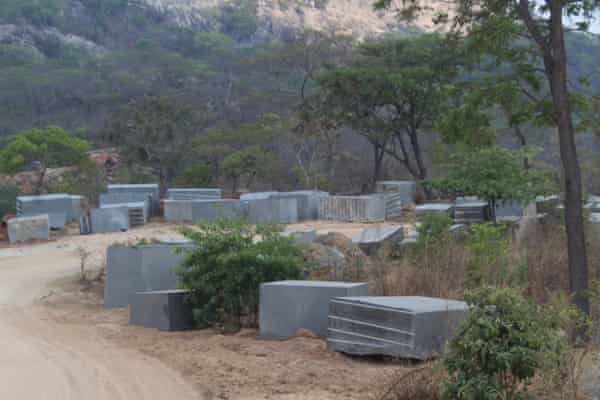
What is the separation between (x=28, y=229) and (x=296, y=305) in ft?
61.7

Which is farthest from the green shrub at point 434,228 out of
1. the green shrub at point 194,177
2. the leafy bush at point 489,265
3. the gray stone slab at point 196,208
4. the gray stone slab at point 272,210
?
the green shrub at point 194,177

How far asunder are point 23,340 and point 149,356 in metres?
2.53

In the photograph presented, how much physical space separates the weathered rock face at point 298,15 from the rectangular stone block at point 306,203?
3187 inches

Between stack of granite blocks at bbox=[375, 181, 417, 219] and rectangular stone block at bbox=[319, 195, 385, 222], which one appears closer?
rectangular stone block at bbox=[319, 195, 385, 222]

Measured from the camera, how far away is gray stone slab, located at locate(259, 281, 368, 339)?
889 centimetres

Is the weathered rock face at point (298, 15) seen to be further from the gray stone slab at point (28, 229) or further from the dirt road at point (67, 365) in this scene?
the dirt road at point (67, 365)

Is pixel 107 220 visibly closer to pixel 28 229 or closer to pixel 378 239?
pixel 28 229

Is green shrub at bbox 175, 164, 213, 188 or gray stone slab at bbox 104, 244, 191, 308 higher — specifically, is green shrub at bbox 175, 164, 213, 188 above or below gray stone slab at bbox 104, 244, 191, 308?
above

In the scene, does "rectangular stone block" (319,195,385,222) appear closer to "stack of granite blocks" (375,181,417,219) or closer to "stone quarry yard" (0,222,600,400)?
"stack of granite blocks" (375,181,417,219)

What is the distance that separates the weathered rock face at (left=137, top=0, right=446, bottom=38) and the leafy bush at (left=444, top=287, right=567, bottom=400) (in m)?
105

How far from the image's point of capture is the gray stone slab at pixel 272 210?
91.6 ft

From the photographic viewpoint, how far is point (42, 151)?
3681cm

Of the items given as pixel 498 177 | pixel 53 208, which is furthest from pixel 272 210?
pixel 498 177

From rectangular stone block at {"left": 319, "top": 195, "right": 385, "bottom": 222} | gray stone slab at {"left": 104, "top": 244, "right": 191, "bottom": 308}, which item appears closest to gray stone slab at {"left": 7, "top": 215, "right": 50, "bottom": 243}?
rectangular stone block at {"left": 319, "top": 195, "right": 385, "bottom": 222}
